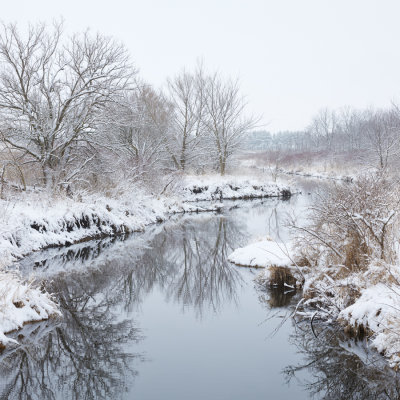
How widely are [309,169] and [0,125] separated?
130ft

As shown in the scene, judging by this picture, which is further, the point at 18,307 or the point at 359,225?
the point at 359,225

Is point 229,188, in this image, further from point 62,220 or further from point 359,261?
point 359,261

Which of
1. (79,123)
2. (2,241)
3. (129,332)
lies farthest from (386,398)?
(79,123)

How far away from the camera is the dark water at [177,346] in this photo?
15.1 feet

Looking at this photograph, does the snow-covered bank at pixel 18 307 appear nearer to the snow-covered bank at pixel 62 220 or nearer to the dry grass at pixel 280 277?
the snow-covered bank at pixel 62 220

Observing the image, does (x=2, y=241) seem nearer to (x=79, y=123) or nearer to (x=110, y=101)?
(x=79, y=123)

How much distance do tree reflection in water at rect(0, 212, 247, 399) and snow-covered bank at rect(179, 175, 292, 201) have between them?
10.6 metres

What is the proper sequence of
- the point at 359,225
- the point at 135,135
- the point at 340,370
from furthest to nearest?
the point at 135,135 < the point at 359,225 < the point at 340,370

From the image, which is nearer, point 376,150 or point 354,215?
point 354,215

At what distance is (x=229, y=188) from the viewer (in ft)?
90.4

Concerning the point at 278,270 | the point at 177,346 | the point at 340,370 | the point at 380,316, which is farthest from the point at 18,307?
the point at 380,316

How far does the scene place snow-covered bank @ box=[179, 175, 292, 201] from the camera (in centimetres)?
2584

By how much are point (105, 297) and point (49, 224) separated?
195 inches

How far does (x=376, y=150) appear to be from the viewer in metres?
26.8
